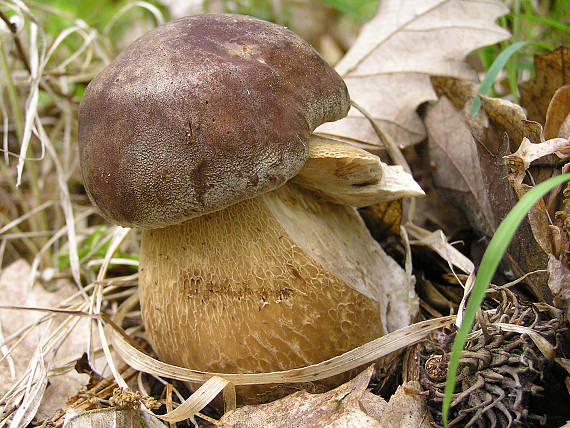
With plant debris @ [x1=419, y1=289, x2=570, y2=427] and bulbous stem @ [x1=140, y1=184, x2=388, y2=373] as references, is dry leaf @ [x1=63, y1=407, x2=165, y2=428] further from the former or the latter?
plant debris @ [x1=419, y1=289, x2=570, y2=427]

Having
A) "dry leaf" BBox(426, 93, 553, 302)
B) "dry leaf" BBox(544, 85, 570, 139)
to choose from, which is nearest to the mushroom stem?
"dry leaf" BBox(426, 93, 553, 302)

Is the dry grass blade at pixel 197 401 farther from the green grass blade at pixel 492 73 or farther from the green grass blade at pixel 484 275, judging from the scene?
the green grass blade at pixel 492 73

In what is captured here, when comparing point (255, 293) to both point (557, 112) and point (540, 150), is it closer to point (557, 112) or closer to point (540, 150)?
point (540, 150)

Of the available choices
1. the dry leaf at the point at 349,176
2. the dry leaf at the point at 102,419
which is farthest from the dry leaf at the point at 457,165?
the dry leaf at the point at 102,419

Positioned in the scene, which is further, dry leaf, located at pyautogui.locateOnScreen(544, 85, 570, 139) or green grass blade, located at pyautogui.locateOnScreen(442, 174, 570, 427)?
dry leaf, located at pyautogui.locateOnScreen(544, 85, 570, 139)

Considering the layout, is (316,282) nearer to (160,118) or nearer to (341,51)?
(160,118)

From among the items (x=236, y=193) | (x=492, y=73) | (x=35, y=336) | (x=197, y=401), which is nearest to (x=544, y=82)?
(x=492, y=73)

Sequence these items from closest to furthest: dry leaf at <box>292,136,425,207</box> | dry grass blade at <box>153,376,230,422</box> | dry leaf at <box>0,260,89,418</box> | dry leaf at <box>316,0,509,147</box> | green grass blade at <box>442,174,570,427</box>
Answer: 1. green grass blade at <box>442,174,570,427</box>
2. dry grass blade at <box>153,376,230,422</box>
3. dry leaf at <box>292,136,425,207</box>
4. dry leaf at <box>0,260,89,418</box>
5. dry leaf at <box>316,0,509,147</box>
